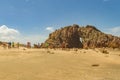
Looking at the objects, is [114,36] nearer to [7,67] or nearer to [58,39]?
[58,39]

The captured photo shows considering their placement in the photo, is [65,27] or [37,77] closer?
[37,77]

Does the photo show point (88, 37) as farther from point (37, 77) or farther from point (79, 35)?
point (37, 77)

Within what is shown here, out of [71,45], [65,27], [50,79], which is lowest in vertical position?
[50,79]

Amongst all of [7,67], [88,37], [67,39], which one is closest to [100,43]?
[88,37]

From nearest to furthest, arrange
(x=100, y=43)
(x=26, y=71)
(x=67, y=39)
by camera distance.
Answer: (x=26, y=71)
(x=100, y=43)
(x=67, y=39)

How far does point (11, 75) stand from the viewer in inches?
319

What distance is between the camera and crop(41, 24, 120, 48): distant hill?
103ft

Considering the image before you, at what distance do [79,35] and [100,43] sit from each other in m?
4.16

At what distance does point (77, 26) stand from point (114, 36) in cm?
509

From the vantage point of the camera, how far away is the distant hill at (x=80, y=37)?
1239 inches

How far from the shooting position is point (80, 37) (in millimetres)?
34656

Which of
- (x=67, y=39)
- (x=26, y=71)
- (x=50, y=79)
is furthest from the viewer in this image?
(x=67, y=39)

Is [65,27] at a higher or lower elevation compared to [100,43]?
higher

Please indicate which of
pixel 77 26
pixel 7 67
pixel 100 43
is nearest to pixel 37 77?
pixel 7 67
